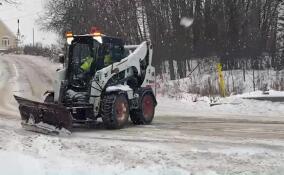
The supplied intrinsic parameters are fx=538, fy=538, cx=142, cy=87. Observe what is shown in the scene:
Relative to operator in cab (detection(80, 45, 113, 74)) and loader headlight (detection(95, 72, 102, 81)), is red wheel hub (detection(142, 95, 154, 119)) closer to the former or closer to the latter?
operator in cab (detection(80, 45, 113, 74))

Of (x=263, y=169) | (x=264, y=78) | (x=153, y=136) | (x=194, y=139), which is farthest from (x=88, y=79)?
(x=264, y=78)

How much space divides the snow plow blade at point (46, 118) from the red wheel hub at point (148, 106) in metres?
2.92

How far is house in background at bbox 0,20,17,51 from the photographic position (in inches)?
3790

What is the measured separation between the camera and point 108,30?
32469mm

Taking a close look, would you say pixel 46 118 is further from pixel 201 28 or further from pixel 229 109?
pixel 201 28

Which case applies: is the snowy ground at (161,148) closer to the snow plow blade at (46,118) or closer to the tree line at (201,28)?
the snow plow blade at (46,118)

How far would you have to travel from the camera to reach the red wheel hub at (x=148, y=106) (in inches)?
562

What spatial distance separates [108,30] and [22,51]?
49406 millimetres

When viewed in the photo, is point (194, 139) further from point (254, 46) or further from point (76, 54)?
point (254, 46)

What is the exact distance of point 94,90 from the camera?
1273cm

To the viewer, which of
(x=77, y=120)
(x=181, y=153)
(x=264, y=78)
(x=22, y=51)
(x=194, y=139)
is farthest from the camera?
(x=22, y=51)

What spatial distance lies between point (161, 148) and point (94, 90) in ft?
10.6

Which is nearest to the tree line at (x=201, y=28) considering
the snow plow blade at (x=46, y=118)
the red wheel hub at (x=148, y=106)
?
the red wheel hub at (x=148, y=106)

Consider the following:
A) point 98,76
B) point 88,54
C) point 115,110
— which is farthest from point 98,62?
point 115,110
